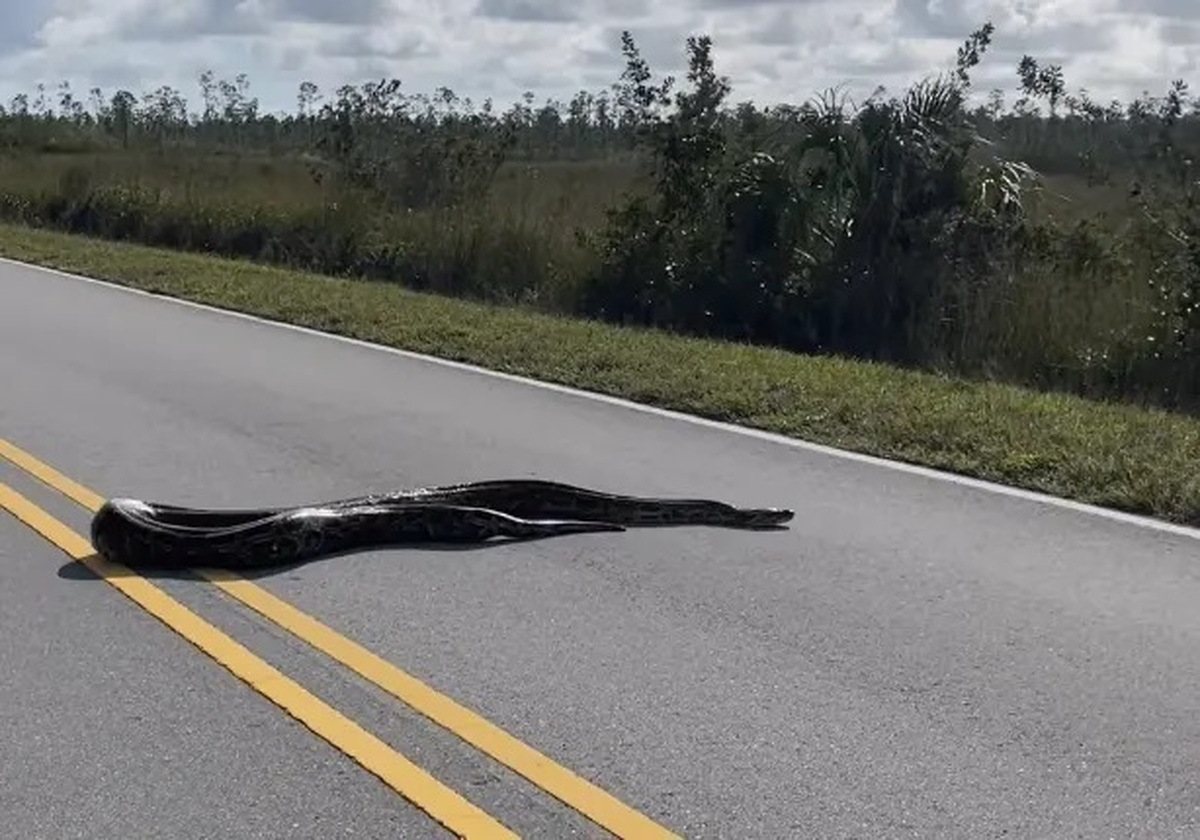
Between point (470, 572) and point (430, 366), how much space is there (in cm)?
652

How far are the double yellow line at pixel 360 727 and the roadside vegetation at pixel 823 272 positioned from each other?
14.0 feet

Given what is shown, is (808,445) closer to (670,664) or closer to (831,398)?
(831,398)

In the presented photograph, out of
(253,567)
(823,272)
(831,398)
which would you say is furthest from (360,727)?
(823,272)

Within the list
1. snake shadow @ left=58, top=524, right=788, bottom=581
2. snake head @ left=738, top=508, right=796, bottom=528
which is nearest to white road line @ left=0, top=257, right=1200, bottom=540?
snake head @ left=738, top=508, right=796, bottom=528

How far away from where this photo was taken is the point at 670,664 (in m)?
5.54

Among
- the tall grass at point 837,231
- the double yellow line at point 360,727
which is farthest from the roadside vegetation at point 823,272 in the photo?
the double yellow line at point 360,727

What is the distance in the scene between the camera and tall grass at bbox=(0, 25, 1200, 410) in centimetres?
1361

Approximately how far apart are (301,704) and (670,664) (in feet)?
4.00

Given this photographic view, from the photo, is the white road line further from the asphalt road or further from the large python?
the large python

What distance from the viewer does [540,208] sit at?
829 inches

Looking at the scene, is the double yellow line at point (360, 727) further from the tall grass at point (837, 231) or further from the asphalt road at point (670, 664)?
the tall grass at point (837, 231)

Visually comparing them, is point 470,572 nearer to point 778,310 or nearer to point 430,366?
point 430,366

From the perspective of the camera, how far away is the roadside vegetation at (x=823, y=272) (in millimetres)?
10570

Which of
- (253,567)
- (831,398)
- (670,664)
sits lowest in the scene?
(253,567)
